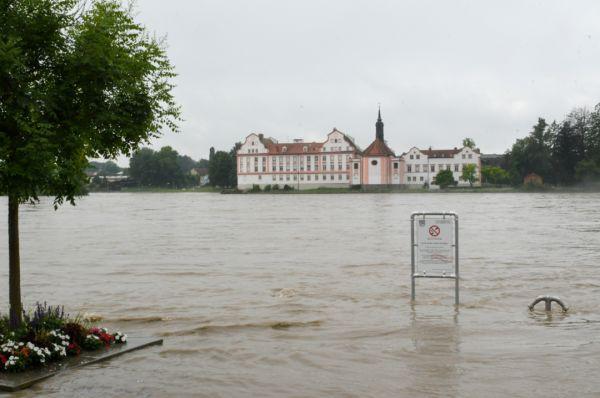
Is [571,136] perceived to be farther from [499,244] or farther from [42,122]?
[42,122]

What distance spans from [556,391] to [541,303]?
6.43 metres

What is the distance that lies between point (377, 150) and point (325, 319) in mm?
148260

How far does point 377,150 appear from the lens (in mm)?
159375

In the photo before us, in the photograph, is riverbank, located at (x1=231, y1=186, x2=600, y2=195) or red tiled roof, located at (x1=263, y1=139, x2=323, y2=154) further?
red tiled roof, located at (x1=263, y1=139, x2=323, y2=154)

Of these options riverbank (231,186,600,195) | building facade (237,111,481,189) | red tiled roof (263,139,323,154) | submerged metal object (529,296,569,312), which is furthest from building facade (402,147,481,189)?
submerged metal object (529,296,569,312)

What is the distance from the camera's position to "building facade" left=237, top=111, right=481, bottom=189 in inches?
A: 6398

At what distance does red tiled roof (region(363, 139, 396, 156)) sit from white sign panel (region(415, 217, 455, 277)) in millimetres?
146957

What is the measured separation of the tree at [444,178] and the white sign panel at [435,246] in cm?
14704

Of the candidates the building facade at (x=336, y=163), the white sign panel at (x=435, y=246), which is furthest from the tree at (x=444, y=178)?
the white sign panel at (x=435, y=246)

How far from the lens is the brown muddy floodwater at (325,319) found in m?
8.06

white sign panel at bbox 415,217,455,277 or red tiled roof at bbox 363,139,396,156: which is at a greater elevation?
red tiled roof at bbox 363,139,396,156

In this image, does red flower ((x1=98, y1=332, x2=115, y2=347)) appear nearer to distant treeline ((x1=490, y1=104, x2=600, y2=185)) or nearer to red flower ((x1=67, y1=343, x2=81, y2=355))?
red flower ((x1=67, y1=343, x2=81, y2=355))

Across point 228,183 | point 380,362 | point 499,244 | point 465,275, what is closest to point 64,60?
point 380,362

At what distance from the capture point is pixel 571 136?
5699 inches
